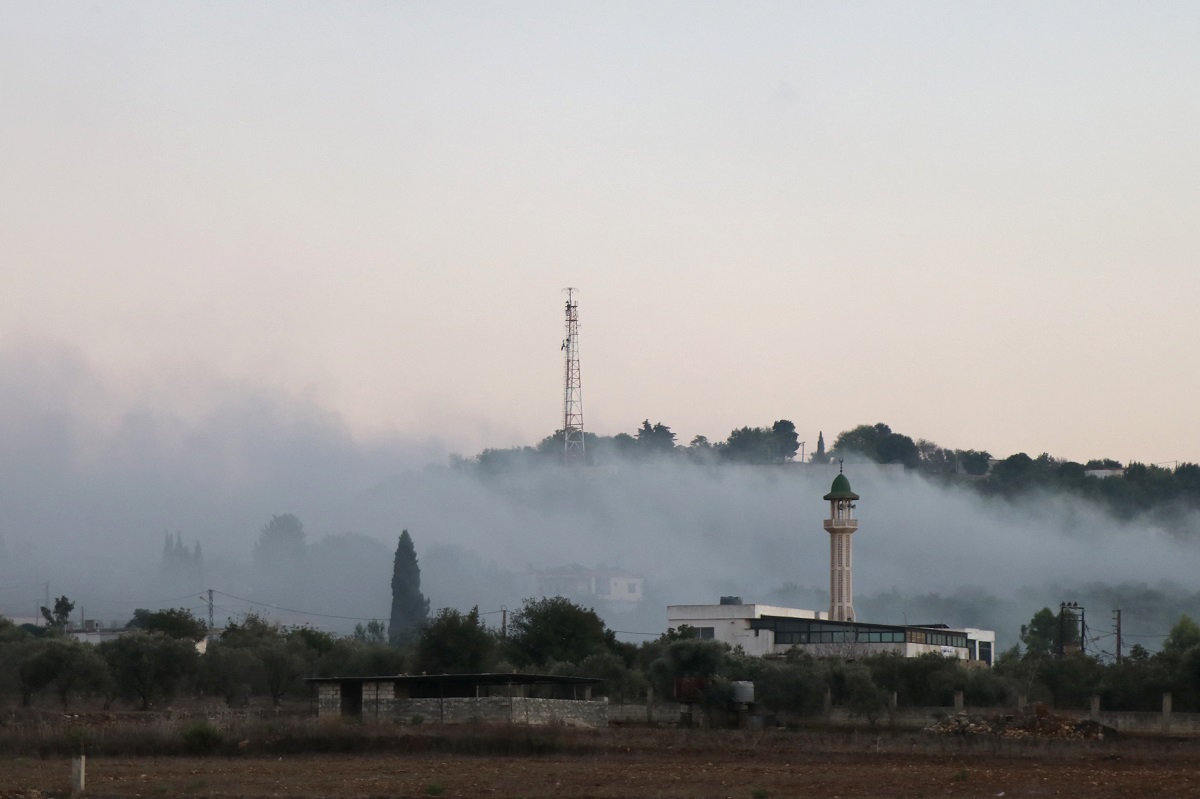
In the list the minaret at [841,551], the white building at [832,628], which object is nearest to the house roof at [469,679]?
the white building at [832,628]

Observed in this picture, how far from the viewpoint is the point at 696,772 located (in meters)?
49.1

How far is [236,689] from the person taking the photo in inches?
3949

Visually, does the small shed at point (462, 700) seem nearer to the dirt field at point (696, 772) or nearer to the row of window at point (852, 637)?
the dirt field at point (696, 772)

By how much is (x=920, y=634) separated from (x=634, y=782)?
8038 centimetres

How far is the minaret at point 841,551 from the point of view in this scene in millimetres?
132000

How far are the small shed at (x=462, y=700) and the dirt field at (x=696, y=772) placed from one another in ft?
18.3

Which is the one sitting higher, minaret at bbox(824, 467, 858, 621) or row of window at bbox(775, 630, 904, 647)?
minaret at bbox(824, 467, 858, 621)

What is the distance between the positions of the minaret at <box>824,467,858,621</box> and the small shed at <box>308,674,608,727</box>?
58.7 metres

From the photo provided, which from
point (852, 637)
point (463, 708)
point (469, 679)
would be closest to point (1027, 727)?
point (463, 708)

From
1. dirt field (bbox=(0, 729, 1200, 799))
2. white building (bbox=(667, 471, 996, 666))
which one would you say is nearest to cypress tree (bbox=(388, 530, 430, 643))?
white building (bbox=(667, 471, 996, 666))

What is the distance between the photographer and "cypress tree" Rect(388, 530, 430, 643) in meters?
185

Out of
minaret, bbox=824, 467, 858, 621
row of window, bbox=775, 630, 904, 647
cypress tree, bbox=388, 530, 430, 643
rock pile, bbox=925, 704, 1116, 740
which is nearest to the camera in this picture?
rock pile, bbox=925, 704, 1116, 740

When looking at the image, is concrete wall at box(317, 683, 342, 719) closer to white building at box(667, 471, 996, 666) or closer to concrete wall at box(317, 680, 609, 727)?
concrete wall at box(317, 680, 609, 727)

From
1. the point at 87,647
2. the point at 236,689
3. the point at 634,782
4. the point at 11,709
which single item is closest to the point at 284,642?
the point at 236,689
